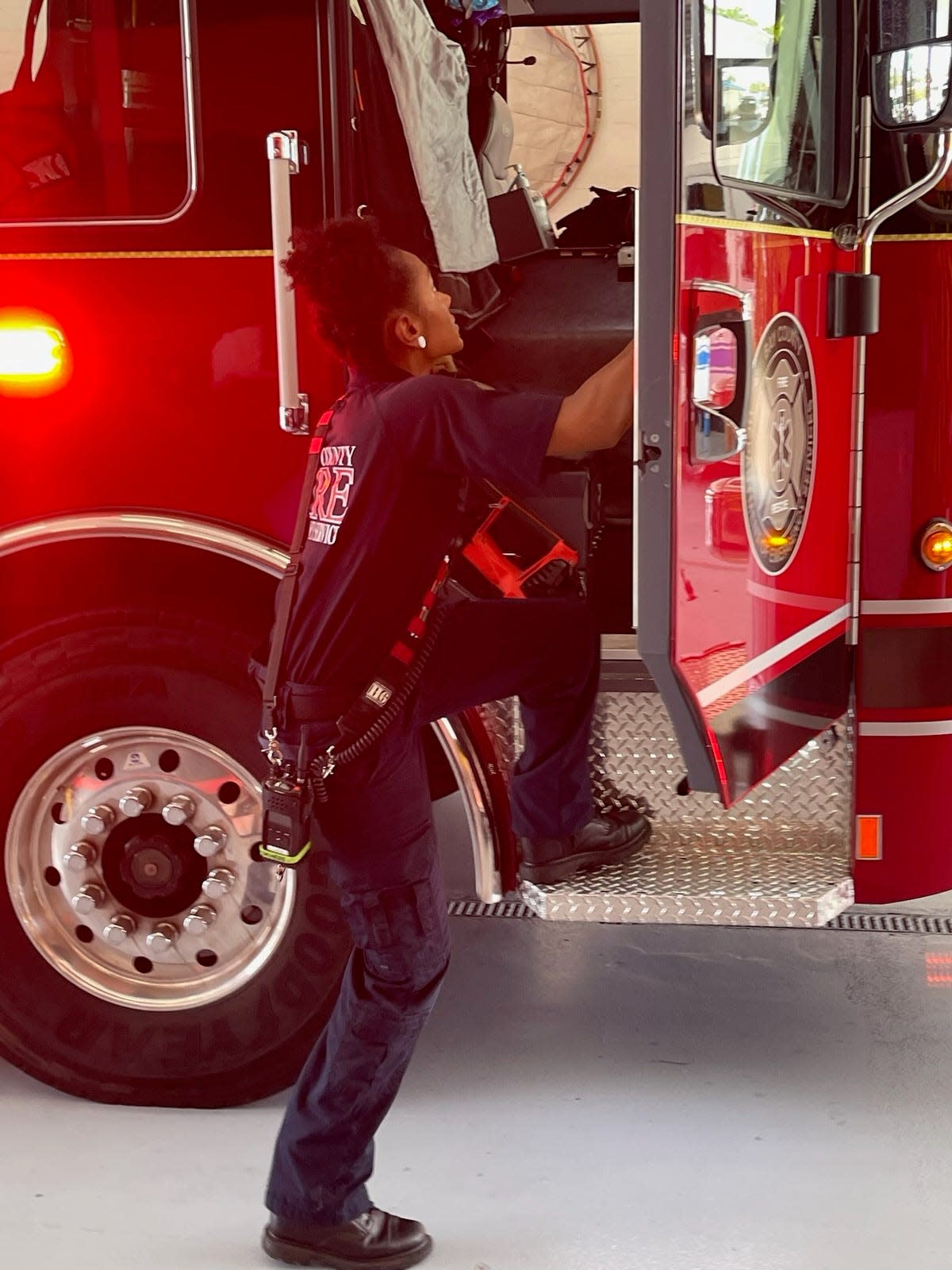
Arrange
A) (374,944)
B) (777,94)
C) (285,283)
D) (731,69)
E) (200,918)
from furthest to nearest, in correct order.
Result: (200,918)
(285,283)
(777,94)
(374,944)
(731,69)

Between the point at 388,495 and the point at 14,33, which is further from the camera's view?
the point at 14,33

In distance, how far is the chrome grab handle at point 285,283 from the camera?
2.56m

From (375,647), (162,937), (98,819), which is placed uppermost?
(375,647)

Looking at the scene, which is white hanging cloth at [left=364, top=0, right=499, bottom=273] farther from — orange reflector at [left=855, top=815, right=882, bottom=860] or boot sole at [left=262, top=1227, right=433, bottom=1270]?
boot sole at [left=262, top=1227, right=433, bottom=1270]

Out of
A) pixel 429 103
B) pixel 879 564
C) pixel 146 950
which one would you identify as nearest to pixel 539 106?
pixel 429 103

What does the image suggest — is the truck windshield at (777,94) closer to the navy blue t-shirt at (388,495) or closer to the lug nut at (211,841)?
the navy blue t-shirt at (388,495)

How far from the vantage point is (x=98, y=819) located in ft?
9.22

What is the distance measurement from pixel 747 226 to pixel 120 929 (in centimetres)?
179

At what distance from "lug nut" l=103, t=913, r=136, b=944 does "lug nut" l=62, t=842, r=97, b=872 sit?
0.13m

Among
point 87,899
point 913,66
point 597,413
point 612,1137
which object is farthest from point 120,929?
point 913,66

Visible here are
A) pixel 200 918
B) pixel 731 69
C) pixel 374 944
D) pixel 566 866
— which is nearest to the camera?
pixel 731 69

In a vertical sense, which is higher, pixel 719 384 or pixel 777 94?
pixel 777 94

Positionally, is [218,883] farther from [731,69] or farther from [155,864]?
[731,69]

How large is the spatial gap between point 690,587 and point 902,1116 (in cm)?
128
